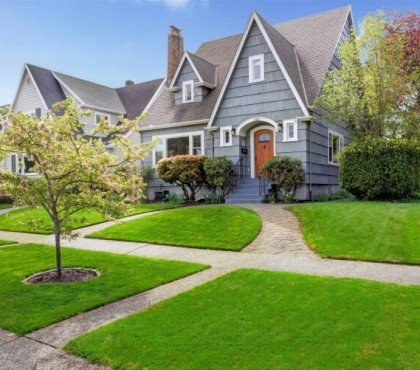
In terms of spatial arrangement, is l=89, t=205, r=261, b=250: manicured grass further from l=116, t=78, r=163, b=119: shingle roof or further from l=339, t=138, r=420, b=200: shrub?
l=116, t=78, r=163, b=119: shingle roof

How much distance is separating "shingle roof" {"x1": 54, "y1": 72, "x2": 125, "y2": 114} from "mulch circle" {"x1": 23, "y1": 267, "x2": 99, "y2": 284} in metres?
21.0

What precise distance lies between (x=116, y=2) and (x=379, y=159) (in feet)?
35.7

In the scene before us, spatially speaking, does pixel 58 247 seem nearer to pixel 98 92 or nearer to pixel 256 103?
pixel 256 103

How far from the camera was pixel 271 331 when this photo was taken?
15.0ft

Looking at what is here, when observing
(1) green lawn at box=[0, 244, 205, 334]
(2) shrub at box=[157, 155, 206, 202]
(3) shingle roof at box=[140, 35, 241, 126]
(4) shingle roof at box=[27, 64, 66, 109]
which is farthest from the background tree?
(4) shingle roof at box=[27, 64, 66, 109]

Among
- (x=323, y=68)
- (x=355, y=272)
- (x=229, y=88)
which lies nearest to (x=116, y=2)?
Answer: (x=229, y=88)

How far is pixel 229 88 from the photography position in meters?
18.8

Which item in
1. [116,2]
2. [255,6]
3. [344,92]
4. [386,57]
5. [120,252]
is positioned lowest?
[120,252]

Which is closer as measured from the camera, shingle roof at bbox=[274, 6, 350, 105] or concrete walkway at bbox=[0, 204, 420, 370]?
concrete walkway at bbox=[0, 204, 420, 370]

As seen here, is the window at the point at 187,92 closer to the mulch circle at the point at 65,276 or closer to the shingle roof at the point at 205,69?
the shingle roof at the point at 205,69

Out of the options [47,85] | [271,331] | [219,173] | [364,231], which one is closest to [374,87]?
[219,173]

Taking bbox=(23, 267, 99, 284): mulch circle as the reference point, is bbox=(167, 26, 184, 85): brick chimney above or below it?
above

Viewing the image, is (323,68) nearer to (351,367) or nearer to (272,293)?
(272,293)

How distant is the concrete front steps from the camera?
1722 cm
